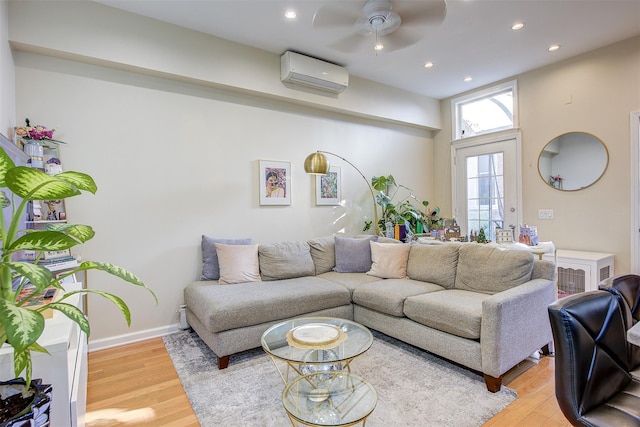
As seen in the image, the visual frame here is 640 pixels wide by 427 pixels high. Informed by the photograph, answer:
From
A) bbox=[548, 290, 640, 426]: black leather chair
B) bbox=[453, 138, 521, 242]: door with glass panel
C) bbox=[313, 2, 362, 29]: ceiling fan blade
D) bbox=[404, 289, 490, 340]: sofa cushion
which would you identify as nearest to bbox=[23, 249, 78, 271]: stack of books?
bbox=[313, 2, 362, 29]: ceiling fan blade

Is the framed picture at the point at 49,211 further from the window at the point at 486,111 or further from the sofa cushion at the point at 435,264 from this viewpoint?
the window at the point at 486,111

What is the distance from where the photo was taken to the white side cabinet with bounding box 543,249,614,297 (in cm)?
343

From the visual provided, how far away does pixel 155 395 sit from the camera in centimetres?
218

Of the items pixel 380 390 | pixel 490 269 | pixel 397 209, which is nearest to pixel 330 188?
pixel 397 209

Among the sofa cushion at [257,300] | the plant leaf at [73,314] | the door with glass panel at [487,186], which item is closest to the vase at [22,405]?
the plant leaf at [73,314]

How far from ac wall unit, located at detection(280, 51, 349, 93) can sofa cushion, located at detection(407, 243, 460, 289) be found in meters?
2.23

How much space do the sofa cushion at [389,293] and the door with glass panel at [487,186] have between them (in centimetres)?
212

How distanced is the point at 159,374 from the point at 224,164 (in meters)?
2.14

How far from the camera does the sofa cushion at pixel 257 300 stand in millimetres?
2500

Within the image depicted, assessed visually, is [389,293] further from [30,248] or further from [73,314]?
[30,248]

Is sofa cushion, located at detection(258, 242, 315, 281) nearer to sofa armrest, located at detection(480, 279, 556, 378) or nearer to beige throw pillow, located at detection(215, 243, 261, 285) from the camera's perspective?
beige throw pillow, located at detection(215, 243, 261, 285)

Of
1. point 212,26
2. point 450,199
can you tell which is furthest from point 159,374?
point 450,199

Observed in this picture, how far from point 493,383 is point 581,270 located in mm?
2296

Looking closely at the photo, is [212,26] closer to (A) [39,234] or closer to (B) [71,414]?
(A) [39,234]
